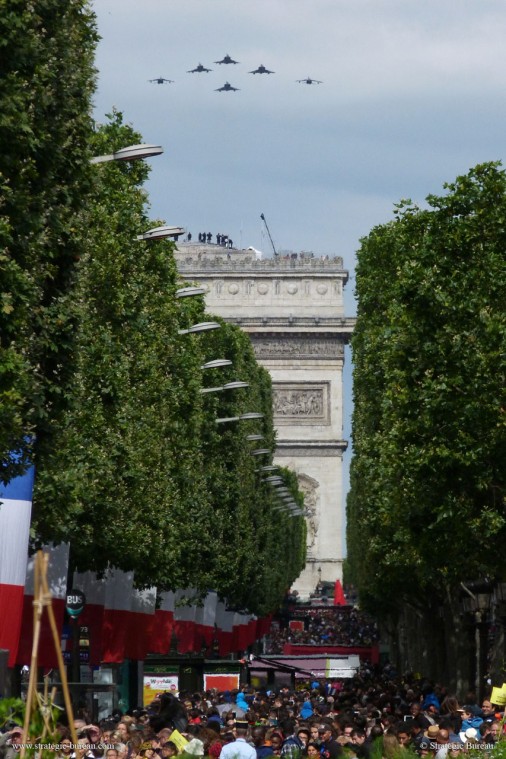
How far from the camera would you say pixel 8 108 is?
19.7m

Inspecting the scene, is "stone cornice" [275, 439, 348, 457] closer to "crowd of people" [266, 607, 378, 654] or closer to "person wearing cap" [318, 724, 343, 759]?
"crowd of people" [266, 607, 378, 654]

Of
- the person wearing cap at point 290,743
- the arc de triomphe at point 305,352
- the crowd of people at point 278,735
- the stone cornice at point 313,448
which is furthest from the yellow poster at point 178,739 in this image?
the stone cornice at point 313,448

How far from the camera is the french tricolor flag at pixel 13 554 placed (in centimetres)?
2308

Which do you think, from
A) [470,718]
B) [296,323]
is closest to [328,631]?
[296,323]

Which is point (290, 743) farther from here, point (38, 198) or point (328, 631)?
point (328, 631)

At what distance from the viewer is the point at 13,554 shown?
23.4 meters

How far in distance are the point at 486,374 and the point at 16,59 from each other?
1507 centimetres

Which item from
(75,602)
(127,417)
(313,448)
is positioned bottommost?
(75,602)

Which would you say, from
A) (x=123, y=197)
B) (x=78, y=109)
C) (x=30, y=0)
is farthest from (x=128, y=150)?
(x=123, y=197)

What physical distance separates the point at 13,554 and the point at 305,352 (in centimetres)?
12035

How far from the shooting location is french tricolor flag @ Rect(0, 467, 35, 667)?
23.1 m

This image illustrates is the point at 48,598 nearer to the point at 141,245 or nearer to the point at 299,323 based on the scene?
the point at 141,245

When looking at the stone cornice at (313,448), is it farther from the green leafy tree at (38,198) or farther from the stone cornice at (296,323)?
the green leafy tree at (38,198)

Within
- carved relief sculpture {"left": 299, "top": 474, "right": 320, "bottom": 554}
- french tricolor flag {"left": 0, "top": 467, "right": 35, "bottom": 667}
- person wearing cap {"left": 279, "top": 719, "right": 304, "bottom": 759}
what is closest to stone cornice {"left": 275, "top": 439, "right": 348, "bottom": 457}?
carved relief sculpture {"left": 299, "top": 474, "right": 320, "bottom": 554}
